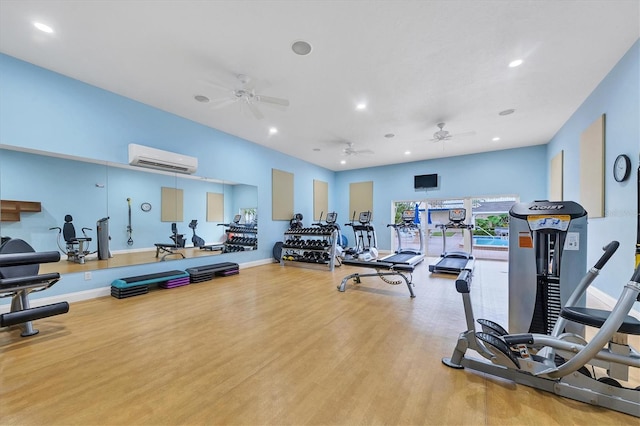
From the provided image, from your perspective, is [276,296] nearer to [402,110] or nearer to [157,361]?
[157,361]

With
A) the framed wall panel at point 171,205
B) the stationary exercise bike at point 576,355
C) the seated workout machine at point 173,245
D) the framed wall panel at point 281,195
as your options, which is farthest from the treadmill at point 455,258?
the framed wall panel at point 171,205

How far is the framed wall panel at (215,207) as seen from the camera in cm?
614

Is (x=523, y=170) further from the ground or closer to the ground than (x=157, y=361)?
further from the ground

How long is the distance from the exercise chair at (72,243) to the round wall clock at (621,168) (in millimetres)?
7643

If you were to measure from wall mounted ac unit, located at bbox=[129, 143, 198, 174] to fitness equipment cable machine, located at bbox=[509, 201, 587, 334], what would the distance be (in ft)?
18.0

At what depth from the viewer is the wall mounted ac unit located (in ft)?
14.8

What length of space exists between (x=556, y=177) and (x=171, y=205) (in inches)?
343

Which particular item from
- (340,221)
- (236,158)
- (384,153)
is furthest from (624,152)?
(340,221)

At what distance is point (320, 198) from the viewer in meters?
9.86

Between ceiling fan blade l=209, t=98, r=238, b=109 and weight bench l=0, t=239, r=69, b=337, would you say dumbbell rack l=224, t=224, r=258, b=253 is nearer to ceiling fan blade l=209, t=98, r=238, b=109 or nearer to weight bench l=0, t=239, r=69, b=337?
ceiling fan blade l=209, t=98, r=238, b=109

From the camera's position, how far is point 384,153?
26.7ft

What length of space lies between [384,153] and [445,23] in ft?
17.7

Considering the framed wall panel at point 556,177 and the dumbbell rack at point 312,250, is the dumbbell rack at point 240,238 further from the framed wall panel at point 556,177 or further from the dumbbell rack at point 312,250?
the framed wall panel at point 556,177

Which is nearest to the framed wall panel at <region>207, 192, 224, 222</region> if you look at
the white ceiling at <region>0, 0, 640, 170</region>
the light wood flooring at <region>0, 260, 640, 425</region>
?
the white ceiling at <region>0, 0, 640, 170</region>
